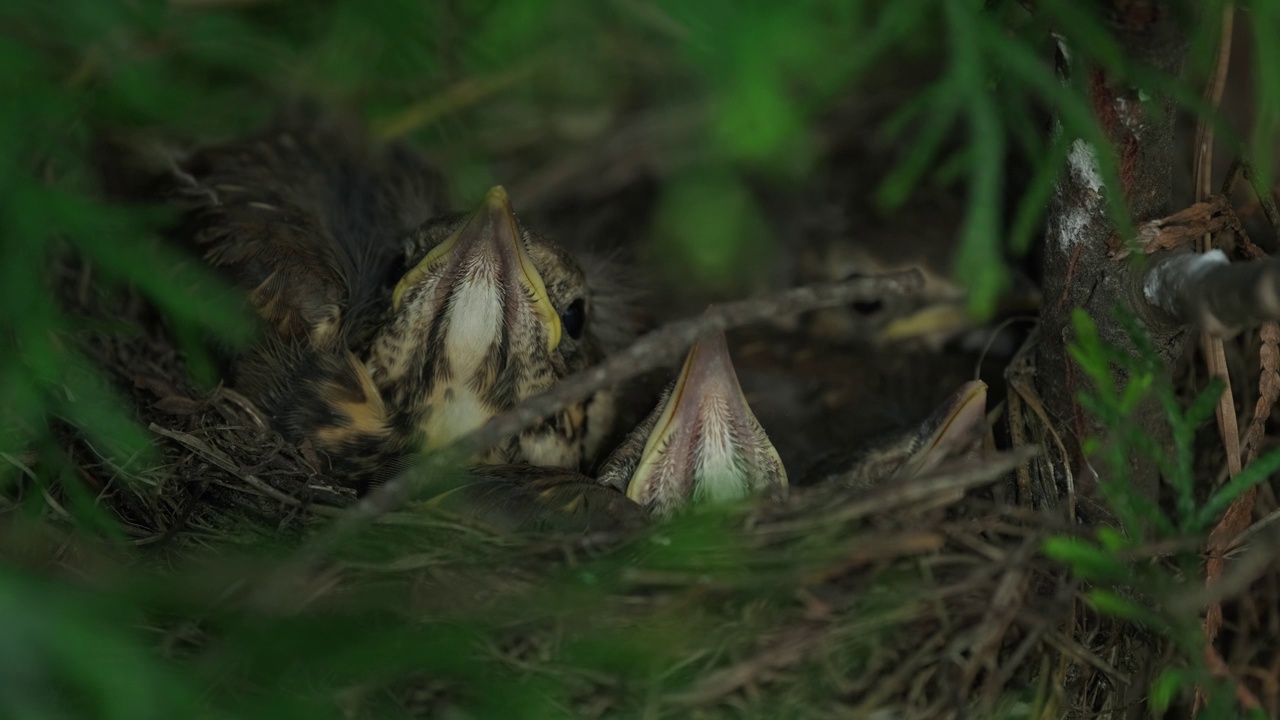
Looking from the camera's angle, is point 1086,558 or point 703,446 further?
point 703,446

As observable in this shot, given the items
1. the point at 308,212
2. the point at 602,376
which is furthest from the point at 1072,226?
the point at 308,212

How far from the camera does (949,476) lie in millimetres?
1245

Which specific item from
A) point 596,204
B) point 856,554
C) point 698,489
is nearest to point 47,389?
point 698,489

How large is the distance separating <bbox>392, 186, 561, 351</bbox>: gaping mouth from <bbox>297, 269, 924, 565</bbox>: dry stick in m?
0.38

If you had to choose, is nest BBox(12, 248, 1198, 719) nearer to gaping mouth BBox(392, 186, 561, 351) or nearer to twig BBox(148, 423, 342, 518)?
twig BBox(148, 423, 342, 518)

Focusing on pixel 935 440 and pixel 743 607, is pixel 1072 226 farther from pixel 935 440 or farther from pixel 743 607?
pixel 743 607

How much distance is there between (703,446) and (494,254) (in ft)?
1.23

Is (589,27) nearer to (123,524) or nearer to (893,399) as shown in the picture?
(893,399)

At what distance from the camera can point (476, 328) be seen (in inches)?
61.2

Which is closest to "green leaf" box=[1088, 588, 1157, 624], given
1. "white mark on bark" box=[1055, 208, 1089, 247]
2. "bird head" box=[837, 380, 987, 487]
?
"bird head" box=[837, 380, 987, 487]

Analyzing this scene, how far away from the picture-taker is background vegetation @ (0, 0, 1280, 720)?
1119 mm

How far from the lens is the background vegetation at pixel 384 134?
112cm

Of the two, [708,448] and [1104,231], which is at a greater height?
[1104,231]

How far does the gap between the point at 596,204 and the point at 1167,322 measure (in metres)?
1.32
